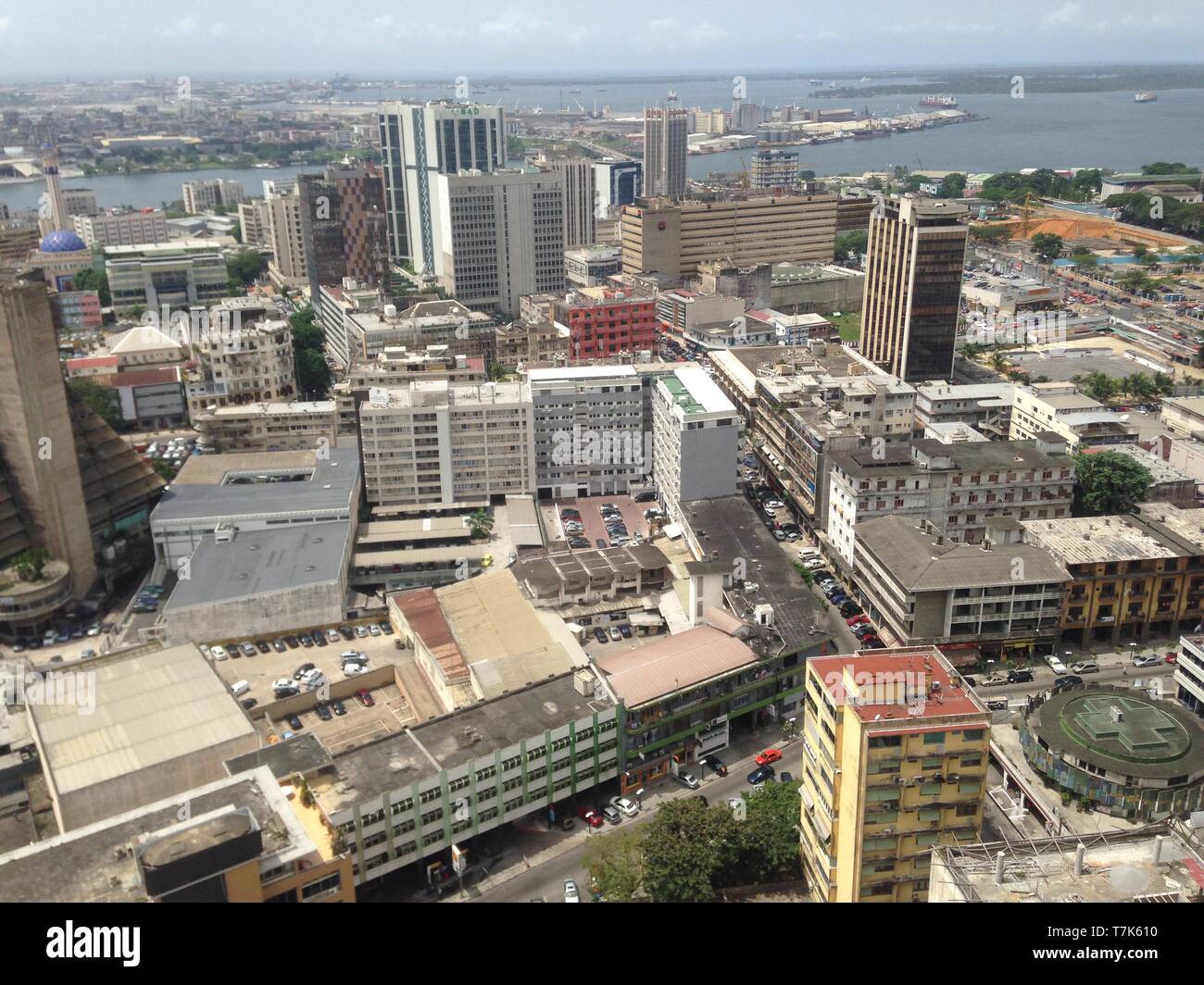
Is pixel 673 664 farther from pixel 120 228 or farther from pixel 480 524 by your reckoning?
pixel 120 228

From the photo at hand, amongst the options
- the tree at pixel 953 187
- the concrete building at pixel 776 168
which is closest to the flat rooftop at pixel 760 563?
the tree at pixel 953 187

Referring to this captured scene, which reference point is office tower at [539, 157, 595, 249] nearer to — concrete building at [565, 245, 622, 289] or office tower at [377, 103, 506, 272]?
office tower at [377, 103, 506, 272]

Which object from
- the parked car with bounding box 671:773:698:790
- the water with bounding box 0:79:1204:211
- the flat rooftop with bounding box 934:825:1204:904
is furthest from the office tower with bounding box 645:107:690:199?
the flat rooftop with bounding box 934:825:1204:904
